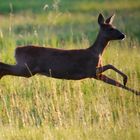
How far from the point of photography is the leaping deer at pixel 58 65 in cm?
1016

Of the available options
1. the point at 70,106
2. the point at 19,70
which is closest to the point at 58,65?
the point at 19,70

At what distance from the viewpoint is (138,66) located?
12.0 meters

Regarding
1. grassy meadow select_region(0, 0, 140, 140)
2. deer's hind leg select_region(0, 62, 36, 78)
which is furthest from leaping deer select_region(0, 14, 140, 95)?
grassy meadow select_region(0, 0, 140, 140)

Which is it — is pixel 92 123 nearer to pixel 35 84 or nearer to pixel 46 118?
pixel 46 118

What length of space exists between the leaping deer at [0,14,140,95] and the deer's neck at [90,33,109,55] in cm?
7

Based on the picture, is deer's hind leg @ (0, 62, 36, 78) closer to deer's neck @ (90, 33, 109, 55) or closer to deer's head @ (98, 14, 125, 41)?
deer's neck @ (90, 33, 109, 55)

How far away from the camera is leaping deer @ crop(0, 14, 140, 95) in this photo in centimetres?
1016

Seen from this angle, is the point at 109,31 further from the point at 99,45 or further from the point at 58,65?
the point at 58,65

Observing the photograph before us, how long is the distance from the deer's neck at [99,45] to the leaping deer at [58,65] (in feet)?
0.25

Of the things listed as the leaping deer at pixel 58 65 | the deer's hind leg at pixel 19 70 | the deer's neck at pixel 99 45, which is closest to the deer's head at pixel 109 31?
the deer's neck at pixel 99 45

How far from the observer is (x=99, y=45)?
10.6 meters

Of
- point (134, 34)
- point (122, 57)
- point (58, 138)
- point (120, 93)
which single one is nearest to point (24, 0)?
point (134, 34)

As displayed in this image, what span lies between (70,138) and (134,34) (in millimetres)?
9767

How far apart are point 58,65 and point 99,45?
0.70 m
